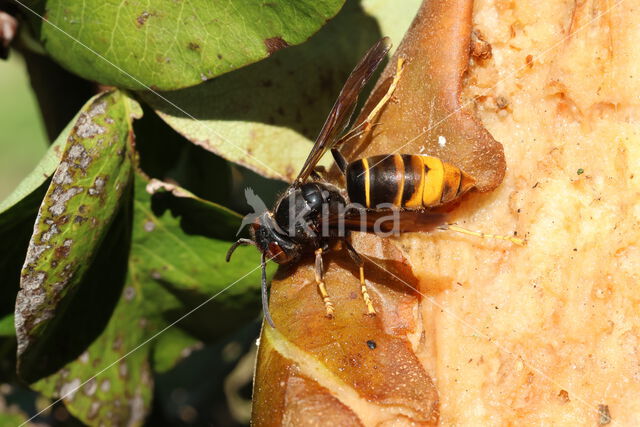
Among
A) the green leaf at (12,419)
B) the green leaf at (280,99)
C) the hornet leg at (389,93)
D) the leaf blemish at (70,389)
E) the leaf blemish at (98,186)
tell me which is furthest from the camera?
the green leaf at (12,419)

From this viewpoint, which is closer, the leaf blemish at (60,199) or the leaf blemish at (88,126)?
the leaf blemish at (60,199)

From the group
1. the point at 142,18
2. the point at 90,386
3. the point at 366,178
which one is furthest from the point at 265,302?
the point at 90,386

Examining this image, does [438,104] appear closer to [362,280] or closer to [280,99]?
[362,280]

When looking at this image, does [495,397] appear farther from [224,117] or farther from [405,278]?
[224,117]

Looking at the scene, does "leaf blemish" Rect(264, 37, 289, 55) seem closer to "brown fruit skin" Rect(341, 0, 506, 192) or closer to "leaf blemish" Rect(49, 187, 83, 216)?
"brown fruit skin" Rect(341, 0, 506, 192)

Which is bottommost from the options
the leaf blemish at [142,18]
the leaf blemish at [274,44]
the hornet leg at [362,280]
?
the hornet leg at [362,280]

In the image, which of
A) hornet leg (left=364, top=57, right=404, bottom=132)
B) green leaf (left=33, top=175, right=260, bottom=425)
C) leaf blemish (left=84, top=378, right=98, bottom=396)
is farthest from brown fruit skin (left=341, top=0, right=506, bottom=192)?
leaf blemish (left=84, top=378, right=98, bottom=396)

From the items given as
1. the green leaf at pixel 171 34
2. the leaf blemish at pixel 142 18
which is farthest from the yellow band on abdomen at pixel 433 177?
the leaf blemish at pixel 142 18

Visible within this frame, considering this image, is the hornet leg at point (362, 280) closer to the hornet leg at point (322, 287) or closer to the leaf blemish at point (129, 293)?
the hornet leg at point (322, 287)
